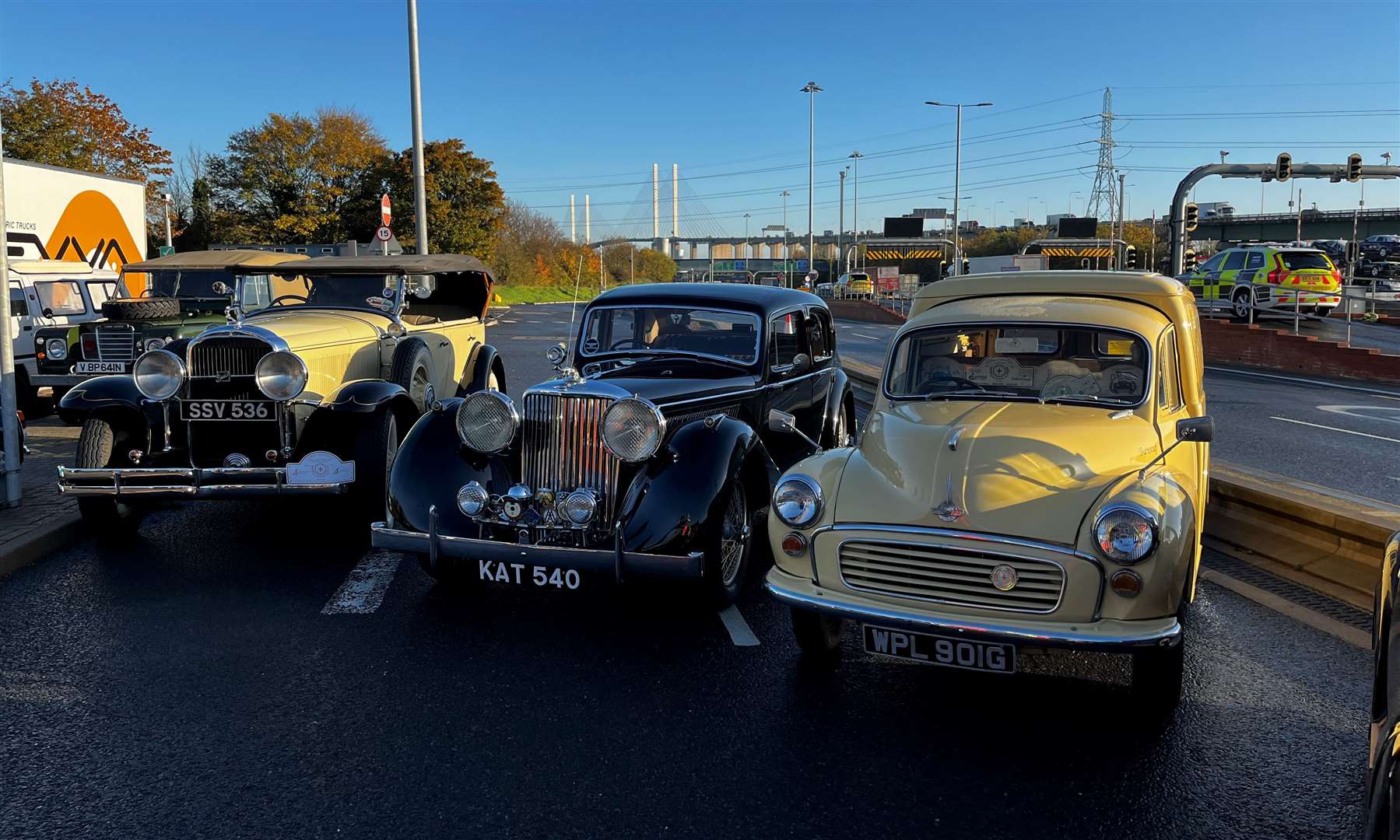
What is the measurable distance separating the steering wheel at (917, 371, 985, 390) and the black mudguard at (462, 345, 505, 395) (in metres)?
6.32

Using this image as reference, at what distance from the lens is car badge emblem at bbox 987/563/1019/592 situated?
12.6ft

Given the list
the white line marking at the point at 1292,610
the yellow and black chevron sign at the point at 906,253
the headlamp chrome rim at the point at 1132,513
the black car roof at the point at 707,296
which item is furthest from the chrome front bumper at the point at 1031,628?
the yellow and black chevron sign at the point at 906,253

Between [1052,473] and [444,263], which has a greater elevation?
[444,263]

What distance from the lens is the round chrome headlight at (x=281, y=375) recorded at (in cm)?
702

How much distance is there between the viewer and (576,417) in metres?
5.32

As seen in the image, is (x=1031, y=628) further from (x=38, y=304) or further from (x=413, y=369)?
(x=38, y=304)

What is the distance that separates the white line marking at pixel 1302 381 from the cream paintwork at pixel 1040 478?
15.1m

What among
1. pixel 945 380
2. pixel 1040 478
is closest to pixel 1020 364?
pixel 945 380

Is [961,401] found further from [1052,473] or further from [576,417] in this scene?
[576,417]

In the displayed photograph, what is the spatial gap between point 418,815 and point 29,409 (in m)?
12.9

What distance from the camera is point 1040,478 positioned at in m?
4.07

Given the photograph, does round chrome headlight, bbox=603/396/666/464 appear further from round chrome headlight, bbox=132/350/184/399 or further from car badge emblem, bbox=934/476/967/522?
round chrome headlight, bbox=132/350/184/399

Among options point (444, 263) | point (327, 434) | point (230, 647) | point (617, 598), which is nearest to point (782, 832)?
point (617, 598)

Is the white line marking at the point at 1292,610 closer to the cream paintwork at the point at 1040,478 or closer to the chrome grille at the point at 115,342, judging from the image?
the cream paintwork at the point at 1040,478
